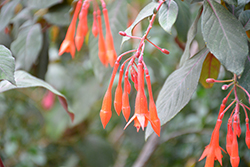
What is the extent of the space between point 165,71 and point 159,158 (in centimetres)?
52

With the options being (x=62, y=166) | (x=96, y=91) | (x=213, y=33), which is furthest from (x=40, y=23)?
(x=62, y=166)

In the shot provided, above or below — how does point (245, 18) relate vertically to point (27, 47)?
above

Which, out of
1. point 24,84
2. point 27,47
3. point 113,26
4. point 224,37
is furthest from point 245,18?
point 27,47

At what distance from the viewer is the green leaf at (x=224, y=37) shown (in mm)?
350

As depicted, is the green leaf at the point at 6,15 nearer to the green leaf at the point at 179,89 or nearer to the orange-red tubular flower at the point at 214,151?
the green leaf at the point at 179,89

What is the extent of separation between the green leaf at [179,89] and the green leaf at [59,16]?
0.41 m

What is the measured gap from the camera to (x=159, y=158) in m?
1.40

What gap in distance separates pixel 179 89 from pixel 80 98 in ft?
2.49

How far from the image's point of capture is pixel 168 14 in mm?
381

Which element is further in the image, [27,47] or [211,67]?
[27,47]

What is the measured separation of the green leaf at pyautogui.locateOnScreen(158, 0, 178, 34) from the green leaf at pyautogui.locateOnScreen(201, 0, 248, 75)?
0.05 metres

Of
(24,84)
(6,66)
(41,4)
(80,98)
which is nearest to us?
(6,66)

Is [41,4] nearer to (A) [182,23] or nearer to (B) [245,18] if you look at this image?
(A) [182,23]

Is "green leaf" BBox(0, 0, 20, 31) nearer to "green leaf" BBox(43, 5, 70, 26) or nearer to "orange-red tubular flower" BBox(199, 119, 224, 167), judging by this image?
"green leaf" BBox(43, 5, 70, 26)
